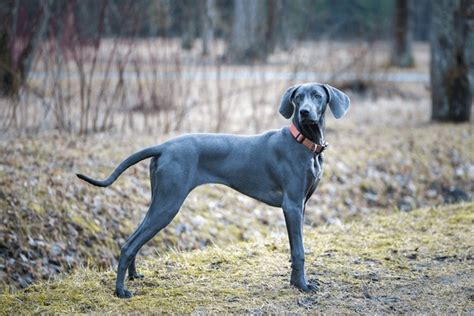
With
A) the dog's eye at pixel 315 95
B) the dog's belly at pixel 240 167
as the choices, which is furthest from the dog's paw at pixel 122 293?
the dog's eye at pixel 315 95

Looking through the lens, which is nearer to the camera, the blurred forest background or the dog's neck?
the dog's neck

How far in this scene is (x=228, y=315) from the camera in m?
4.55

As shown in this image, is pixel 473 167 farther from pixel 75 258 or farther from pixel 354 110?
pixel 75 258

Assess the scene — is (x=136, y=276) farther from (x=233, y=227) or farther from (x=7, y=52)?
(x=7, y=52)

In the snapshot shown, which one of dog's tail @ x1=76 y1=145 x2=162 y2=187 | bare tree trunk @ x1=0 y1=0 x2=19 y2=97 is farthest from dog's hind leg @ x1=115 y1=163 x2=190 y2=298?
bare tree trunk @ x1=0 y1=0 x2=19 y2=97

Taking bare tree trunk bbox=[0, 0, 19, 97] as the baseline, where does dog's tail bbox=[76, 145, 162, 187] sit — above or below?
below

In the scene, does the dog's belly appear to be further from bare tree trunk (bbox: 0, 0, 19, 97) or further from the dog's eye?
bare tree trunk (bbox: 0, 0, 19, 97)

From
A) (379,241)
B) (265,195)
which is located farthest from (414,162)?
(265,195)

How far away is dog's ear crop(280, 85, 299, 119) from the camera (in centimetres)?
505

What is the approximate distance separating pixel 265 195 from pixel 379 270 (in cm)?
125

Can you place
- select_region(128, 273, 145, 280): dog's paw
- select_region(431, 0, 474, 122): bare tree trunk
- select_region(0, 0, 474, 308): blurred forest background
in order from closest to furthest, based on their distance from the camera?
select_region(128, 273, 145, 280): dog's paw → select_region(0, 0, 474, 308): blurred forest background → select_region(431, 0, 474, 122): bare tree trunk

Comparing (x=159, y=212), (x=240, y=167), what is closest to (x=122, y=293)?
(x=159, y=212)

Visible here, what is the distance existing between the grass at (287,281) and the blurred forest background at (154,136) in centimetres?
96

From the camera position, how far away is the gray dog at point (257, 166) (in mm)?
4828
